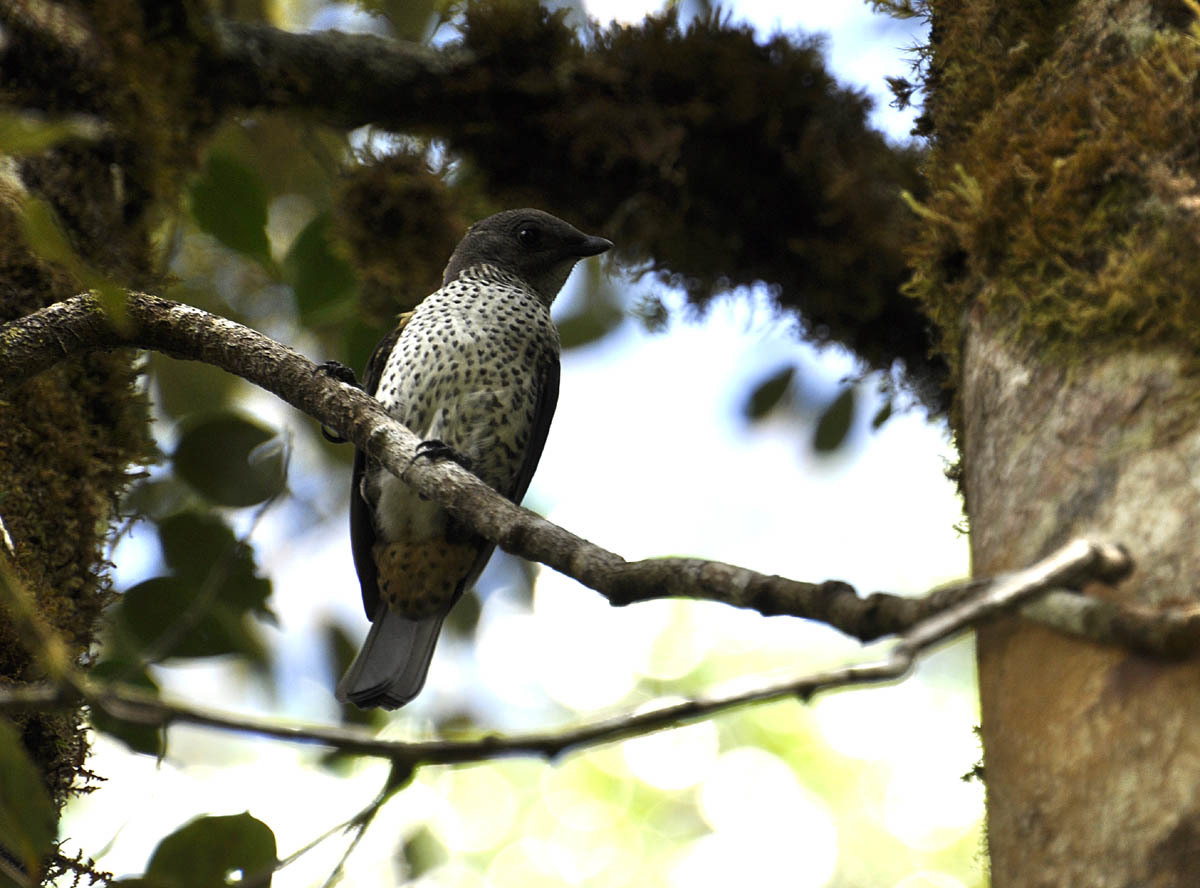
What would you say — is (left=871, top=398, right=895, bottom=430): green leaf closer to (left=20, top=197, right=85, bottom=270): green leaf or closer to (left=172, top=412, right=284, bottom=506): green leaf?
(left=172, top=412, right=284, bottom=506): green leaf

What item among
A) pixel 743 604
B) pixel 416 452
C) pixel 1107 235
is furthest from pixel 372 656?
pixel 1107 235

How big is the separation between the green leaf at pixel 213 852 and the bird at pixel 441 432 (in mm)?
1312

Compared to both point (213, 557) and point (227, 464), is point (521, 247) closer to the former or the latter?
point (227, 464)

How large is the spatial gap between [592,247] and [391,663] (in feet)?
4.38

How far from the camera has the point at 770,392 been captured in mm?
3848

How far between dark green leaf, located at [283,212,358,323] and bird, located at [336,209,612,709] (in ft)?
0.78

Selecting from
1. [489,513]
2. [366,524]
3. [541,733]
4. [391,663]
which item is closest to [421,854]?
[391,663]

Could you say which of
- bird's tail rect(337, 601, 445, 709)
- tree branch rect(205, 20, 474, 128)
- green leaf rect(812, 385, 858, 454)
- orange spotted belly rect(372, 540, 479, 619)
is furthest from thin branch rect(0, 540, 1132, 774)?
green leaf rect(812, 385, 858, 454)

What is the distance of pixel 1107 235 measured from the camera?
153 cm

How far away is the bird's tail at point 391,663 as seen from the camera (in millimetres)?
2988

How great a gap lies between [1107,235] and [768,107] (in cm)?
222

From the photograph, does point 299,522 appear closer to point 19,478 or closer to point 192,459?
point 192,459

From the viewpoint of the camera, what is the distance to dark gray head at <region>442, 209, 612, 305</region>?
357cm

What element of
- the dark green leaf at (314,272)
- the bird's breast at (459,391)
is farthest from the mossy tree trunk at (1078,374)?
the dark green leaf at (314,272)
